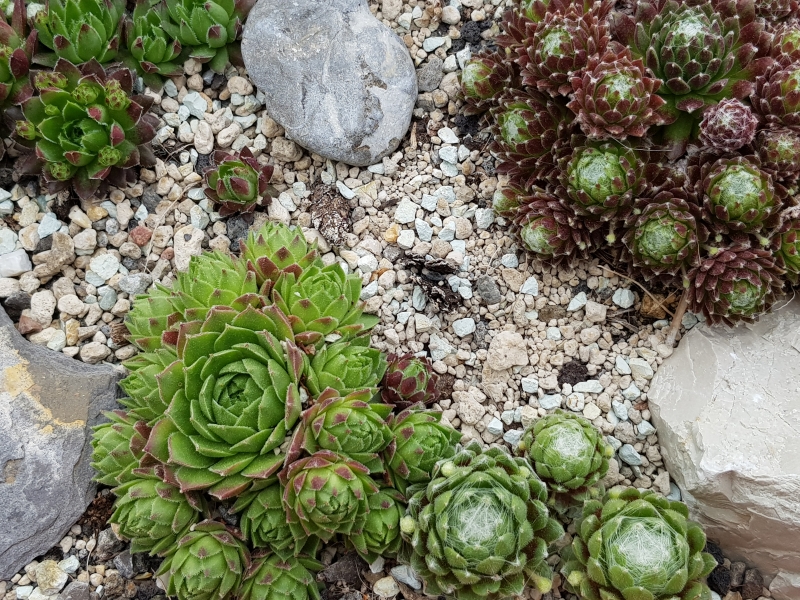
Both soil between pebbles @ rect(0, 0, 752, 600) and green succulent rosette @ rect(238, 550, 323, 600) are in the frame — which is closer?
green succulent rosette @ rect(238, 550, 323, 600)

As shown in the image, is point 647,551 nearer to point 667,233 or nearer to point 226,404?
point 667,233

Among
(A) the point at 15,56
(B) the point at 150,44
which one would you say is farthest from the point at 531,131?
(A) the point at 15,56

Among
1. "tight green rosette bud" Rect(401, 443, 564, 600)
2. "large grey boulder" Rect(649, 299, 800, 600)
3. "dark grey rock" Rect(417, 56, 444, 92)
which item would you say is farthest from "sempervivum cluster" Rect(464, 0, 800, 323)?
"tight green rosette bud" Rect(401, 443, 564, 600)

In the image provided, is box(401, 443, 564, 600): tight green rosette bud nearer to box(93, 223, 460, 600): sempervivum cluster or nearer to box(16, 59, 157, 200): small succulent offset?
box(93, 223, 460, 600): sempervivum cluster

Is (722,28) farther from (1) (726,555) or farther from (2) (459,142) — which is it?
(1) (726,555)

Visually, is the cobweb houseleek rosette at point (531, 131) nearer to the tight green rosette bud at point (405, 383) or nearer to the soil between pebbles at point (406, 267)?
the soil between pebbles at point (406, 267)

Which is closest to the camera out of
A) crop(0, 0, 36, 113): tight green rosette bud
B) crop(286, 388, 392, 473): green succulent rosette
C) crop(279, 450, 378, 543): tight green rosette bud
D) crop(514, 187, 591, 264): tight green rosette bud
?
crop(279, 450, 378, 543): tight green rosette bud

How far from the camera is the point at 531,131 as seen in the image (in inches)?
125

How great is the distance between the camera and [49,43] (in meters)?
3.35

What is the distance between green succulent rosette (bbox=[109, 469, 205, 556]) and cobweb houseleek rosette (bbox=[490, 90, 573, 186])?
6.65ft

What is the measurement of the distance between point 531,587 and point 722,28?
2.56 metres

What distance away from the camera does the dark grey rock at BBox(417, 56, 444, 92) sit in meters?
3.64

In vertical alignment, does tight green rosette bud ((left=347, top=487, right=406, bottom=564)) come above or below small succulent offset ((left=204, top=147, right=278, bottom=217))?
below

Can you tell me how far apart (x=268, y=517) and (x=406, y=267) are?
1.35 metres
